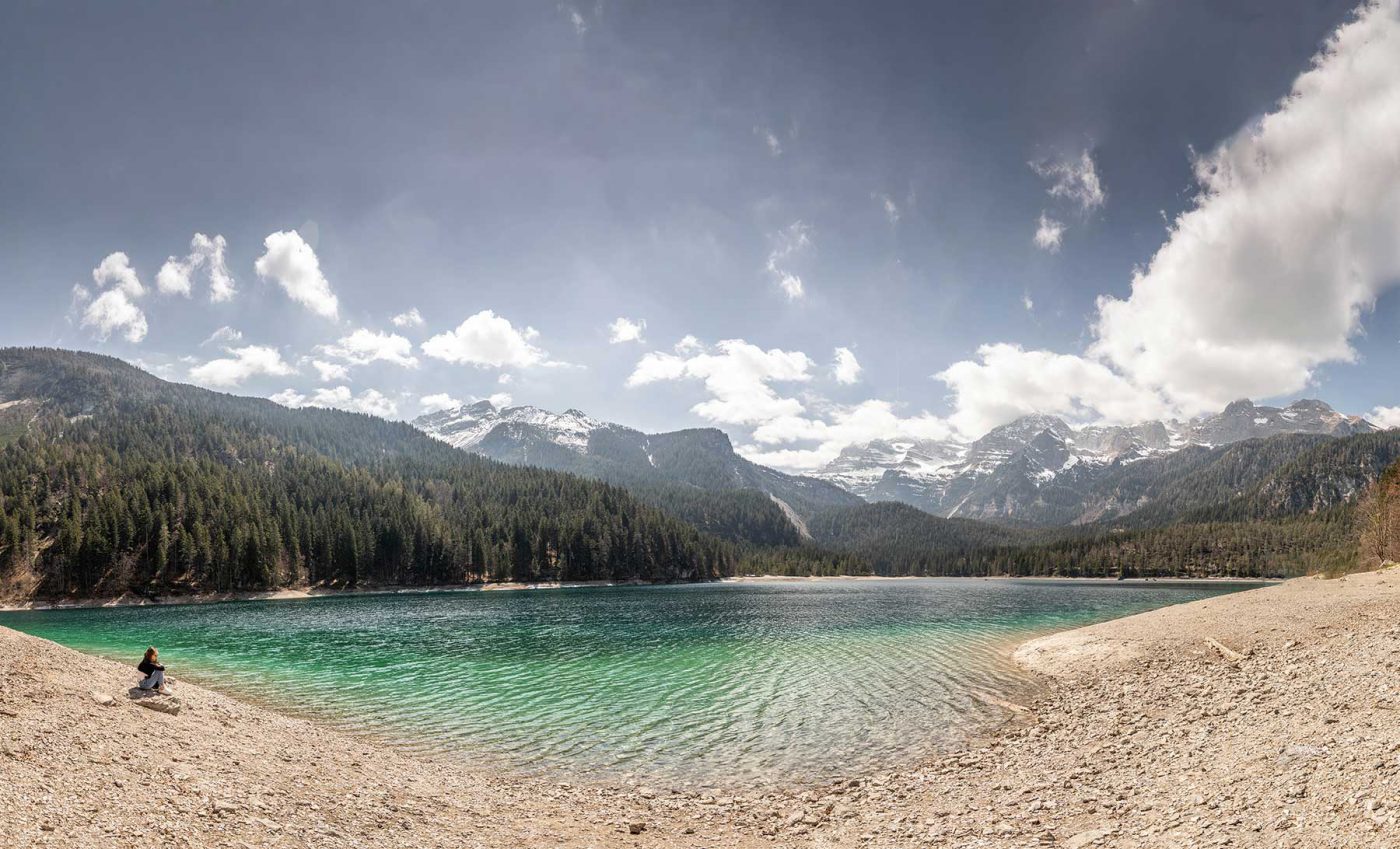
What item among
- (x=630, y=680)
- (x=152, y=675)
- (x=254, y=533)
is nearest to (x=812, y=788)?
(x=630, y=680)

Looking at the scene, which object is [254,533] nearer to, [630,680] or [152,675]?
[630,680]

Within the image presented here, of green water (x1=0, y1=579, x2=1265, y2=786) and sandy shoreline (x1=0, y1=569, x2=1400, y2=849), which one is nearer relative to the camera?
sandy shoreline (x1=0, y1=569, x2=1400, y2=849)

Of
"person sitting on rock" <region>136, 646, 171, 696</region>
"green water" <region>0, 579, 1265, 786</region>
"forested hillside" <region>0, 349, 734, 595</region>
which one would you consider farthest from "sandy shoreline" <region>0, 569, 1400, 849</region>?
"forested hillside" <region>0, 349, 734, 595</region>

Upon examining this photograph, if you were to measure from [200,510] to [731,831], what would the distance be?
158 m

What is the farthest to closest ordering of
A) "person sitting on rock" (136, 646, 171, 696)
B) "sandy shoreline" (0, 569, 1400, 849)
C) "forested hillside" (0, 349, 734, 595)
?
"forested hillside" (0, 349, 734, 595), "person sitting on rock" (136, 646, 171, 696), "sandy shoreline" (0, 569, 1400, 849)

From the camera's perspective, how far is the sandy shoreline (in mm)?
11492

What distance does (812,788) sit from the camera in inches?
739

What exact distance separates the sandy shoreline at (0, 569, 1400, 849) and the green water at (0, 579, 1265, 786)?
9.68 ft

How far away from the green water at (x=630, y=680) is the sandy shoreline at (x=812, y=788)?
9.68 feet

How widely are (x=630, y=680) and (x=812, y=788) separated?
19.6 meters

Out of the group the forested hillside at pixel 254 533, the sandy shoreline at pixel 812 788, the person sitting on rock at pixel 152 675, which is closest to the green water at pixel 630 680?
the sandy shoreline at pixel 812 788

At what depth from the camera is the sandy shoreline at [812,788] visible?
11492 mm

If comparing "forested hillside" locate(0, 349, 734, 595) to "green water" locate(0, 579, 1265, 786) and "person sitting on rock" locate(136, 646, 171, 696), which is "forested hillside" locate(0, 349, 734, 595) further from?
"person sitting on rock" locate(136, 646, 171, 696)

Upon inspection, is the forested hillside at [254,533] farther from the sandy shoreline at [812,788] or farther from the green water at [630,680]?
the sandy shoreline at [812,788]
